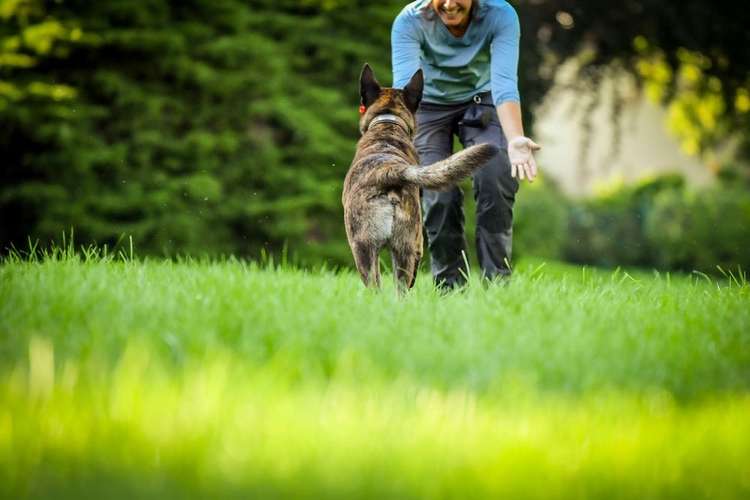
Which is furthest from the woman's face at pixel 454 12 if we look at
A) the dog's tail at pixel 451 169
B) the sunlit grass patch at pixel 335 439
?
the sunlit grass patch at pixel 335 439

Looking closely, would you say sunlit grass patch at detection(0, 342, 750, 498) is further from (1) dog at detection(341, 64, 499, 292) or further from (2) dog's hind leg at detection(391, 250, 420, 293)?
(2) dog's hind leg at detection(391, 250, 420, 293)

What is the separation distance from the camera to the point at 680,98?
13.4 m

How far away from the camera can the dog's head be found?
5.10m

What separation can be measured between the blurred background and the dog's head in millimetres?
4624

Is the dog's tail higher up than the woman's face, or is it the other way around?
the woman's face

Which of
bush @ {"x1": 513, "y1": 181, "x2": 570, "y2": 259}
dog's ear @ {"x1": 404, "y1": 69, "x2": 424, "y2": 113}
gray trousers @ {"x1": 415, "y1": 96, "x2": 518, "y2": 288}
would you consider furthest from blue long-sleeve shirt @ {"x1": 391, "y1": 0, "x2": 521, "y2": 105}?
bush @ {"x1": 513, "y1": 181, "x2": 570, "y2": 259}

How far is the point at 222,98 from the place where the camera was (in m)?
10.7

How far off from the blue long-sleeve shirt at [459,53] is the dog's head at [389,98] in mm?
249

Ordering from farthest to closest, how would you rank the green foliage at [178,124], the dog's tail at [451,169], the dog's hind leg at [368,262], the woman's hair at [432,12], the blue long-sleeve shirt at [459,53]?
the green foliage at [178,124] < the woman's hair at [432,12] < the blue long-sleeve shirt at [459,53] < the dog's hind leg at [368,262] < the dog's tail at [451,169]

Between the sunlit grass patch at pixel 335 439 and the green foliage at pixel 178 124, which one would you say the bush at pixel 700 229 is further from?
the sunlit grass patch at pixel 335 439

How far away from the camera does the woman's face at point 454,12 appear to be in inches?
207

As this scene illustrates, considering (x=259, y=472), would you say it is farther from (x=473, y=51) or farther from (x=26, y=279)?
(x=473, y=51)

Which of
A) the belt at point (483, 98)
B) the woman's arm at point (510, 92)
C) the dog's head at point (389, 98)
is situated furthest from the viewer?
the belt at point (483, 98)

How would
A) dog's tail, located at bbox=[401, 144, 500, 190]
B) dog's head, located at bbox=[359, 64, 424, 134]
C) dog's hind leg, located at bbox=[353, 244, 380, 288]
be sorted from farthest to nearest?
dog's head, located at bbox=[359, 64, 424, 134], dog's hind leg, located at bbox=[353, 244, 380, 288], dog's tail, located at bbox=[401, 144, 500, 190]
